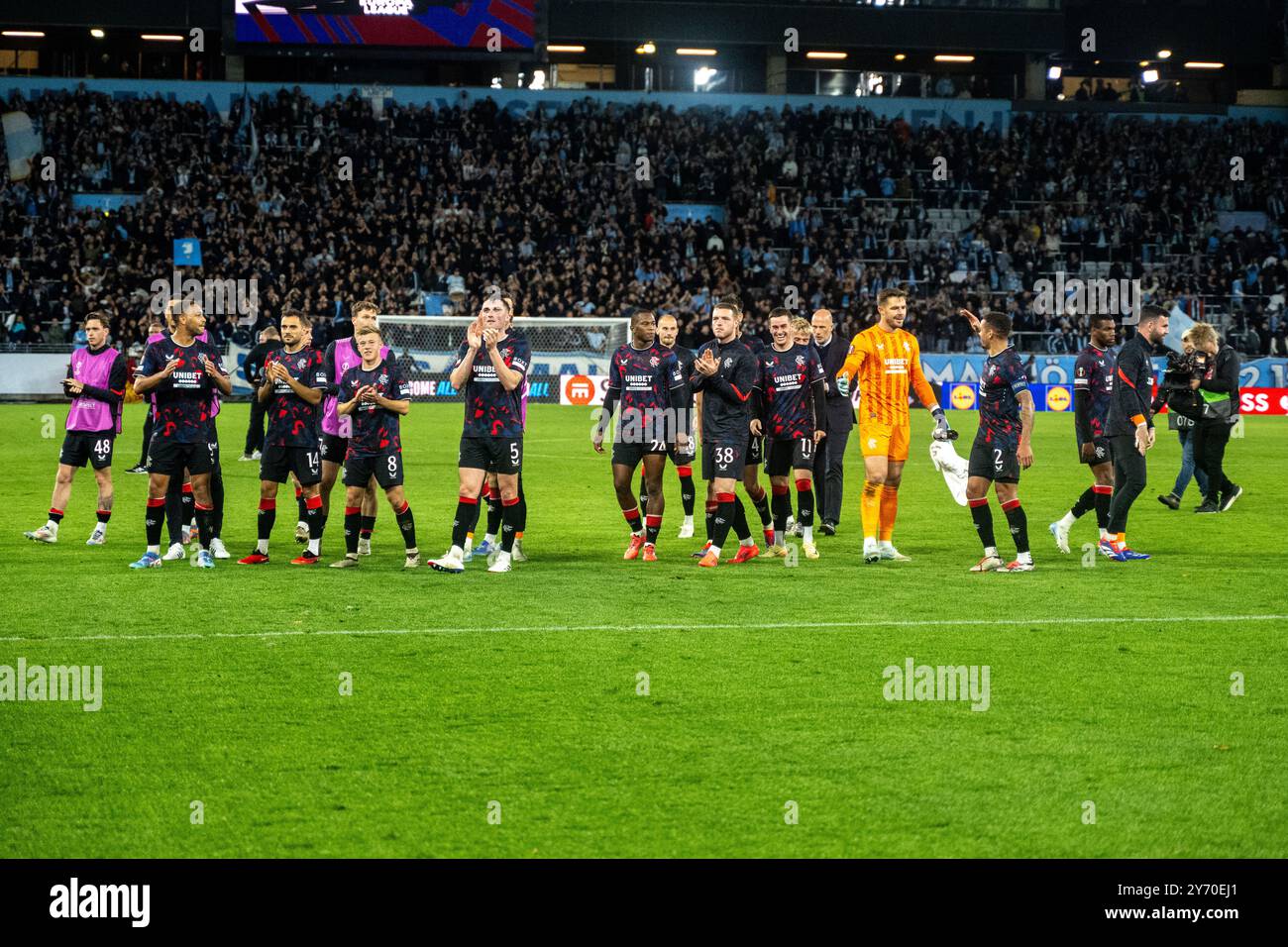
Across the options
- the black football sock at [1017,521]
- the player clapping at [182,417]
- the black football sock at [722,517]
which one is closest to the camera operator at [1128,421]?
the black football sock at [1017,521]

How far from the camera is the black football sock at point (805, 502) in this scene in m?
14.1

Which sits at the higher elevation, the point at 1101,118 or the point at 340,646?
the point at 1101,118

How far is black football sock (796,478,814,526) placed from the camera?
1406cm

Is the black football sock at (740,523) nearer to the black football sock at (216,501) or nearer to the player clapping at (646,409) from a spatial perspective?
the player clapping at (646,409)

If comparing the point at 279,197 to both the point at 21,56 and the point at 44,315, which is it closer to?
the point at 44,315

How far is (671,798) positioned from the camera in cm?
626

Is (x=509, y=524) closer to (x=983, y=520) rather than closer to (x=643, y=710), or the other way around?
(x=983, y=520)

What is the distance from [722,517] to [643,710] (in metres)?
5.64

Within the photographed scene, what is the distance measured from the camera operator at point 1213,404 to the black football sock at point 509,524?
9.18m

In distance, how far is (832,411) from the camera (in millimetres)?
15648

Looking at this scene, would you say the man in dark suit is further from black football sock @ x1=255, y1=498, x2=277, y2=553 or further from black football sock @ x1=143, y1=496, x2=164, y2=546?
black football sock @ x1=143, y1=496, x2=164, y2=546

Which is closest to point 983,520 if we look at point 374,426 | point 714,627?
point 714,627
